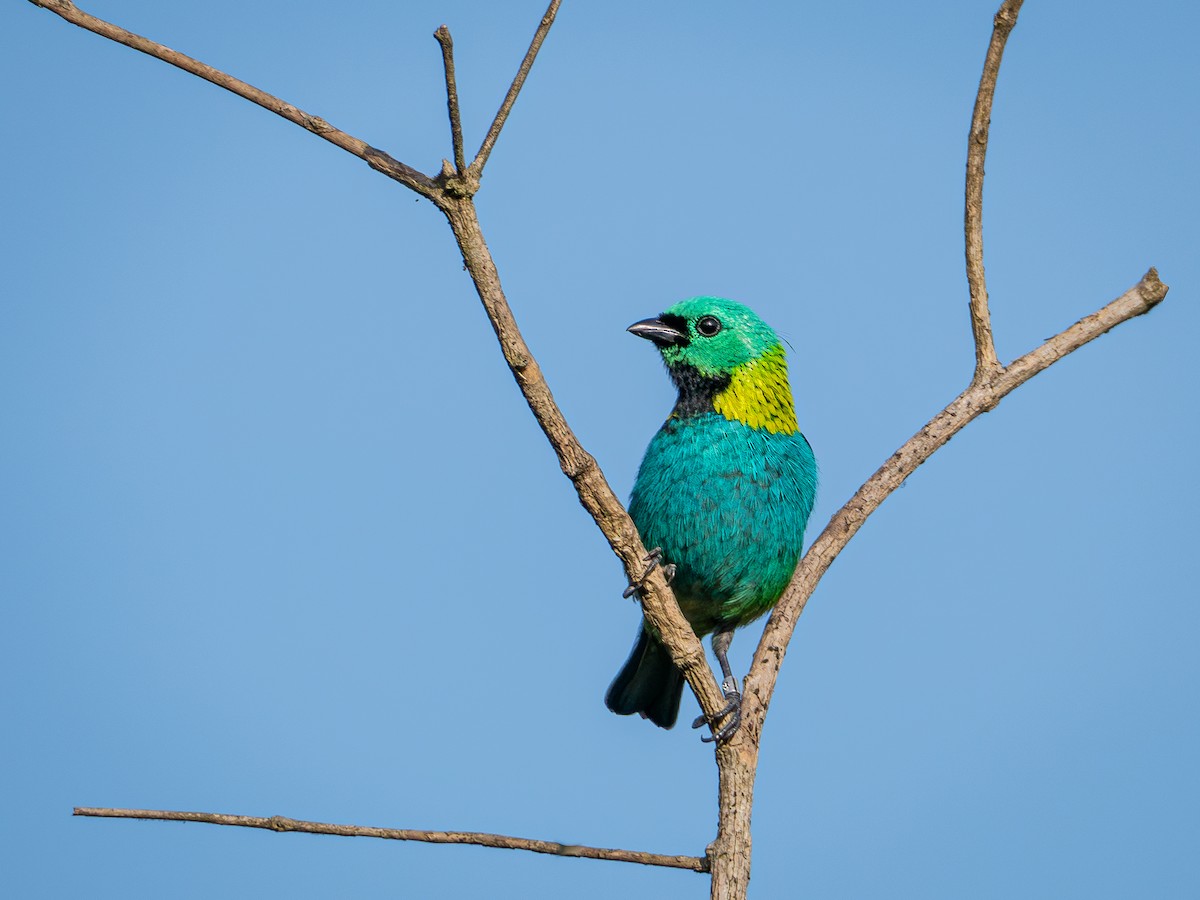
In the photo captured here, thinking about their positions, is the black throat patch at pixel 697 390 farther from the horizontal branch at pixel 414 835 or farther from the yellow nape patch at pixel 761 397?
the horizontal branch at pixel 414 835

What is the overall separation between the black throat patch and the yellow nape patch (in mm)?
29

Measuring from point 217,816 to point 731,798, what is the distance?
1.61 meters

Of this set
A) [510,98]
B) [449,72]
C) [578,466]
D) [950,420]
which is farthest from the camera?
[950,420]

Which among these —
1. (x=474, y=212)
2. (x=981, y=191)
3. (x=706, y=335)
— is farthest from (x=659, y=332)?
(x=474, y=212)

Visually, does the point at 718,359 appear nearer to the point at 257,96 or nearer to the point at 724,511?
the point at 724,511

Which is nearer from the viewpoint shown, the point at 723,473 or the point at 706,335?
the point at 723,473

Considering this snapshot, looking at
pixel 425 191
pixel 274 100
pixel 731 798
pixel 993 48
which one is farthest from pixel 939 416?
pixel 274 100

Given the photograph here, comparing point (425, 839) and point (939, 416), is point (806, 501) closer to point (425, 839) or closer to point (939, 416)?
point (939, 416)

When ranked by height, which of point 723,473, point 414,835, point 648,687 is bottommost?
point 414,835

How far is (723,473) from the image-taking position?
19.4 feet

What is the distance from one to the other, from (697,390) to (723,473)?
18.5 inches

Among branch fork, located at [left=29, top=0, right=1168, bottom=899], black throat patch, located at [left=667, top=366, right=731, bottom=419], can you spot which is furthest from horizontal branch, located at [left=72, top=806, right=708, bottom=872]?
black throat patch, located at [left=667, top=366, right=731, bottom=419]

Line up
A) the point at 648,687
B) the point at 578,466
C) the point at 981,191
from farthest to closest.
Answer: the point at 648,687 < the point at 981,191 < the point at 578,466

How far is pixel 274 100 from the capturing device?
146 inches
